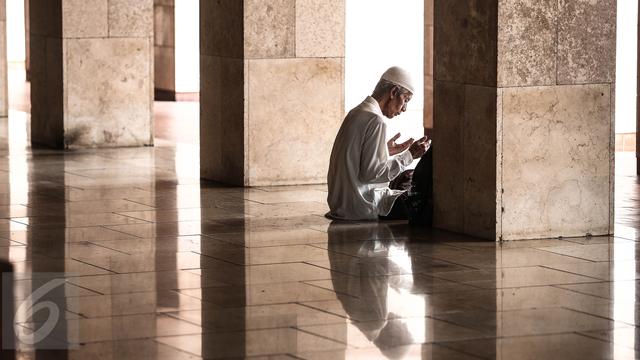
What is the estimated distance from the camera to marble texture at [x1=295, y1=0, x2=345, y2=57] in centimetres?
1287

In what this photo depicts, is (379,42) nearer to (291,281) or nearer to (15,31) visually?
(15,31)

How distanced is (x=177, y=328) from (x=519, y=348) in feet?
5.78

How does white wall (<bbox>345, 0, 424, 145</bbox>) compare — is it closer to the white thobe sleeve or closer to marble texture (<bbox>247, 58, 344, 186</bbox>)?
marble texture (<bbox>247, 58, 344, 186</bbox>)

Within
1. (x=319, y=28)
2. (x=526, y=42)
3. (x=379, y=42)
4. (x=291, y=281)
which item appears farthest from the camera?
(x=379, y=42)

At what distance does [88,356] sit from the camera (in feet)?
20.4

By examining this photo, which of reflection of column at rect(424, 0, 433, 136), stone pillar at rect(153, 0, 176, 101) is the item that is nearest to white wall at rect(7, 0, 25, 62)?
stone pillar at rect(153, 0, 176, 101)

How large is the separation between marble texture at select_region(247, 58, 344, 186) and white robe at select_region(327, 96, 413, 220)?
219cm

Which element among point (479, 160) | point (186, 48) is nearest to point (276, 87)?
point (479, 160)

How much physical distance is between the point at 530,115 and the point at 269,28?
3825mm

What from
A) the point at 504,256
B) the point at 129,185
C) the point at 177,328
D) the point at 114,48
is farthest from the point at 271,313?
the point at 114,48

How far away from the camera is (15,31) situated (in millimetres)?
34812

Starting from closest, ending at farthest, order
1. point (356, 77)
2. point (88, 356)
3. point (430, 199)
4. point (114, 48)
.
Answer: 1. point (88, 356)
2. point (430, 199)
3. point (114, 48)
4. point (356, 77)

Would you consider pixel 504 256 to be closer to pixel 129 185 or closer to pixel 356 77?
pixel 129 185

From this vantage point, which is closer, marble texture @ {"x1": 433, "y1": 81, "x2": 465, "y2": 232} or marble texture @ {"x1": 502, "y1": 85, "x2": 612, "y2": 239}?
marble texture @ {"x1": 502, "y1": 85, "x2": 612, "y2": 239}
